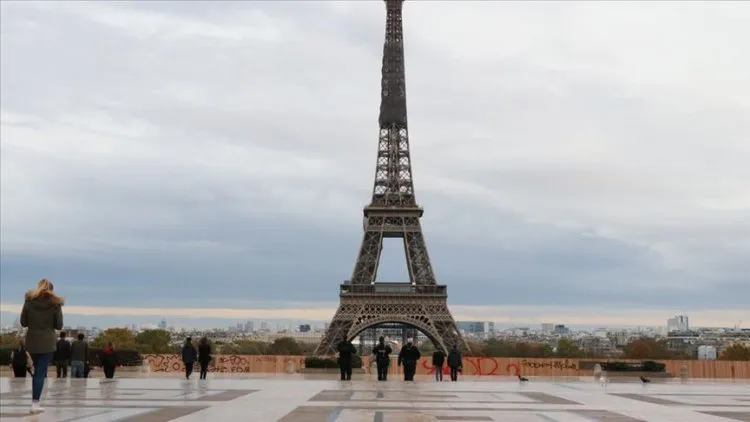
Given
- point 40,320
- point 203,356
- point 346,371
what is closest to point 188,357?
point 203,356

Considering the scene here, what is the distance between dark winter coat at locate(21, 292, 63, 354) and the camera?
1280 centimetres

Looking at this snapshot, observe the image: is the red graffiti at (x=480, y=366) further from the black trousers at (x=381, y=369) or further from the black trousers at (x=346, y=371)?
the black trousers at (x=346, y=371)

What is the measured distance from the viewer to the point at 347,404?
16.2 metres

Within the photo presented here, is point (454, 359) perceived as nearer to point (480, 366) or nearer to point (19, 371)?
point (19, 371)

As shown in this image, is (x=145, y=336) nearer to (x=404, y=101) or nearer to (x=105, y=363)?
(x=404, y=101)

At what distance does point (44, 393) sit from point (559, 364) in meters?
34.0

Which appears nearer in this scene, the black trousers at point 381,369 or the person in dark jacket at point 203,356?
the person in dark jacket at point 203,356

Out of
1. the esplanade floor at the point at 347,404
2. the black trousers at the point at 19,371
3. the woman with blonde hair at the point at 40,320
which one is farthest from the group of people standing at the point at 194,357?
the woman with blonde hair at the point at 40,320

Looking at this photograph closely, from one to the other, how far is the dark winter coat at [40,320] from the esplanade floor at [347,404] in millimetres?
1003

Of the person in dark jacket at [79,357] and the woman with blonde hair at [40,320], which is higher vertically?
the woman with blonde hair at [40,320]

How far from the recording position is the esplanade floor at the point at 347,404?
44.3 feet

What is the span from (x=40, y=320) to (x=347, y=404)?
583 centimetres

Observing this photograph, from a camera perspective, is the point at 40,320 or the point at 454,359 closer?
the point at 40,320

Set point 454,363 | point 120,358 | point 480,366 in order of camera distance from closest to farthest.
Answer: point 454,363 → point 120,358 → point 480,366
